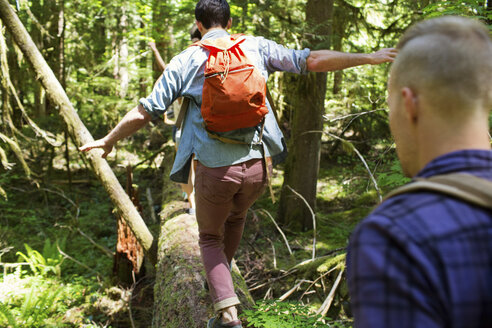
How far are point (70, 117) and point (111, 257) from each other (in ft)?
12.4

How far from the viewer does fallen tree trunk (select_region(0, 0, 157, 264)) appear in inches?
197

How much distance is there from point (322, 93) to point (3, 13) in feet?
17.4

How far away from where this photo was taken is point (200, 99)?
2961 millimetres

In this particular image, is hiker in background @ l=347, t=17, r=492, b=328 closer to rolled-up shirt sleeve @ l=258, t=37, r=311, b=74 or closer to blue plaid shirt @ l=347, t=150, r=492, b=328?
blue plaid shirt @ l=347, t=150, r=492, b=328

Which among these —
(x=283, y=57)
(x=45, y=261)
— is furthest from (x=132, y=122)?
(x=45, y=261)

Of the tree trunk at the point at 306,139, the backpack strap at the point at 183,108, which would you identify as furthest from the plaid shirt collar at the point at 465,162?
the tree trunk at the point at 306,139

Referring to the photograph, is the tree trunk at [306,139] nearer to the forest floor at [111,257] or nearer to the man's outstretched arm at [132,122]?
the forest floor at [111,257]

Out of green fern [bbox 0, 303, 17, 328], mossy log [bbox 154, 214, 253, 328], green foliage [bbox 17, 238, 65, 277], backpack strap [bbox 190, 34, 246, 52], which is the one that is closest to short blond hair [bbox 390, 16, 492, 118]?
backpack strap [bbox 190, 34, 246, 52]

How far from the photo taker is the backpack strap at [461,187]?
0.93 metres

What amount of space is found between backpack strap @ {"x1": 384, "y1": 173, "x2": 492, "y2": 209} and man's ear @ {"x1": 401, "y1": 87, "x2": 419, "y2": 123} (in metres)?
0.18

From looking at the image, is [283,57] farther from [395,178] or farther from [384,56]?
[395,178]

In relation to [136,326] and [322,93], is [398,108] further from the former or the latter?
[322,93]

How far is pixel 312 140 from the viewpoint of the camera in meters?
8.12

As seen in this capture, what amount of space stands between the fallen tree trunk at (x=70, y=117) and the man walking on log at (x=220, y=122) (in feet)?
7.34
